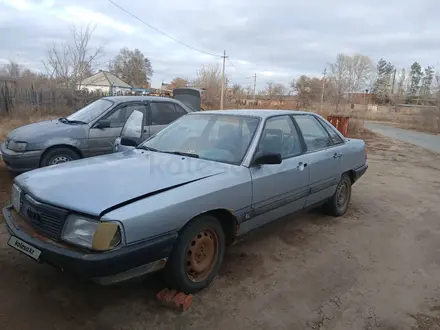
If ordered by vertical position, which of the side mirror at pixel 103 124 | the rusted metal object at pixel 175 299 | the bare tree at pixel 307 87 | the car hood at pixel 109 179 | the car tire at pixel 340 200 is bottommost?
the rusted metal object at pixel 175 299

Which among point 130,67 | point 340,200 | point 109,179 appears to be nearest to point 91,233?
point 109,179

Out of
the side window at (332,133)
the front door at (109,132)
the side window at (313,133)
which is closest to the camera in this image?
the side window at (313,133)

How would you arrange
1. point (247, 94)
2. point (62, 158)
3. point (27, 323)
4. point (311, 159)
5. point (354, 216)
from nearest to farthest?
point (27, 323), point (311, 159), point (354, 216), point (62, 158), point (247, 94)

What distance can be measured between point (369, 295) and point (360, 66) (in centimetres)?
6593

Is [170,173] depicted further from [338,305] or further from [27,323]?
[338,305]

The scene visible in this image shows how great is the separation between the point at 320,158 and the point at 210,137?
1.48 metres

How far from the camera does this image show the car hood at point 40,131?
18.8 ft

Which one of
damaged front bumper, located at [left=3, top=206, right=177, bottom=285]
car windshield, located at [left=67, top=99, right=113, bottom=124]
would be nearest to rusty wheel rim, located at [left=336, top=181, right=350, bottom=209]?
damaged front bumper, located at [left=3, top=206, right=177, bottom=285]

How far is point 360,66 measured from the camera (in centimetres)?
6181

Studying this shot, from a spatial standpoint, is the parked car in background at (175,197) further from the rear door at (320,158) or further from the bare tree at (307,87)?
the bare tree at (307,87)

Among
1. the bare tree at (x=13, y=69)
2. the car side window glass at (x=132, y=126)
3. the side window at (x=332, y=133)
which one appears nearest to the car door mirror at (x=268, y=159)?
the side window at (x=332, y=133)

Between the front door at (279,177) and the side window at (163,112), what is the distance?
3295 millimetres

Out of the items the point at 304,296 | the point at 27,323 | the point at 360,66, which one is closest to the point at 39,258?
the point at 27,323

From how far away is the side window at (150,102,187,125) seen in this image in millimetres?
6797
